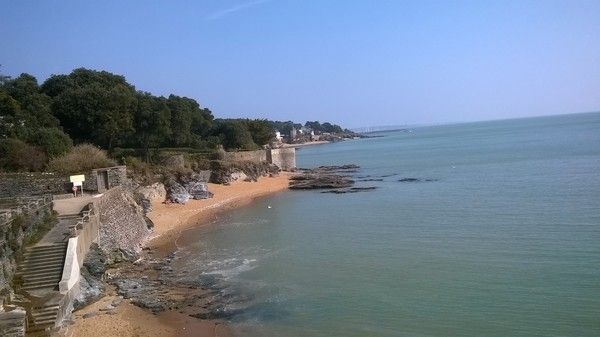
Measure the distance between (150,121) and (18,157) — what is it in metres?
16.3

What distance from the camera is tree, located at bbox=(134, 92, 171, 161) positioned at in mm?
47125

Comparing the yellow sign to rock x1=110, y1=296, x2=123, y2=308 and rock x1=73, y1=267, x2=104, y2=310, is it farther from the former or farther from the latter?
rock x1=110, y1=296, x2=123, y2=308

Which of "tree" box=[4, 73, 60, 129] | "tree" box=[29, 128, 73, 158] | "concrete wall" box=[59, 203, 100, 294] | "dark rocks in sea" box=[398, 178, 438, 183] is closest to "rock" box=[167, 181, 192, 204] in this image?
"tree" box=[29, 128, 73, 158]

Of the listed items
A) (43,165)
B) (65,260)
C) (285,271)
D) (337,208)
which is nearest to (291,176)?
(337,208)

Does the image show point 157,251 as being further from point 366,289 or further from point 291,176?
point 291,176

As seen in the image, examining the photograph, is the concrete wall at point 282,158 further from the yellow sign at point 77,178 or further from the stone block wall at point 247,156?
the yellow sign at point 77,178

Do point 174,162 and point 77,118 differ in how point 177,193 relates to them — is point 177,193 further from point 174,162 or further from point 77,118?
point 77,118

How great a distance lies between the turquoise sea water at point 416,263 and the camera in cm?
1700

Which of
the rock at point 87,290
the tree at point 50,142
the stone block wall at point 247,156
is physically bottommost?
the rock at point 87,290

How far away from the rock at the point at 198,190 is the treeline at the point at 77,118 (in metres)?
5.32

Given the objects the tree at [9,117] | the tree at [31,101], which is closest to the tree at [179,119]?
the tree at [31,101]

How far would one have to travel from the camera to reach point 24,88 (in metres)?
46.7

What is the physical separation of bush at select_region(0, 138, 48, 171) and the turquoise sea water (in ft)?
34.9

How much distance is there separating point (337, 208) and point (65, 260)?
26323 millimetres
